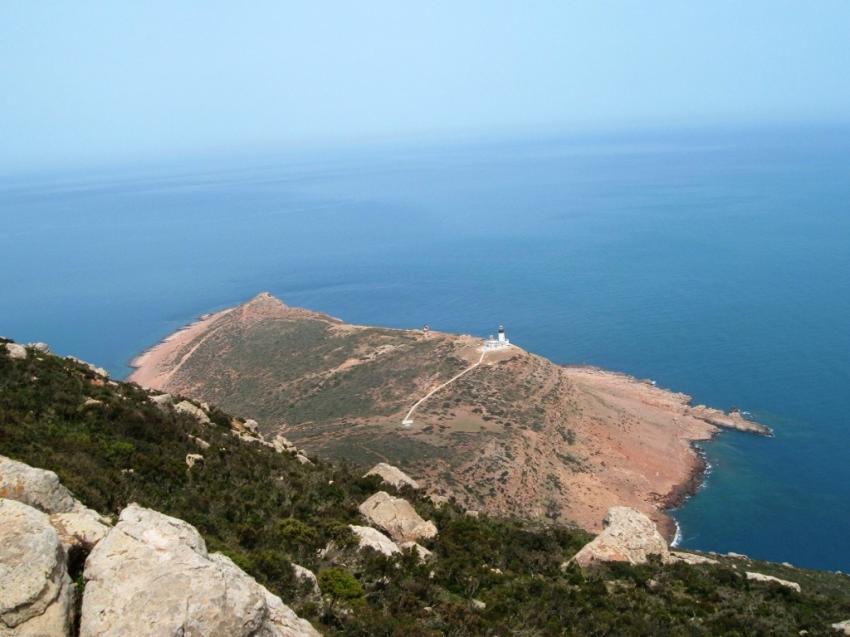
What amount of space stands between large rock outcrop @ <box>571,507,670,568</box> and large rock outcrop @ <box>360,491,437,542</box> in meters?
5.18

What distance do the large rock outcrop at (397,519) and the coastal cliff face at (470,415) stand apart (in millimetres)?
23404

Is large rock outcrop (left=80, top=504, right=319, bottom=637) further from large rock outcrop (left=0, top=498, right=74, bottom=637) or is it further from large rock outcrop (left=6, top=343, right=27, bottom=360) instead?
large rock outcrop (left=6, top=343, right=27, bottom=360)

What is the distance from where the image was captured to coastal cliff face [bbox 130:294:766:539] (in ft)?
162

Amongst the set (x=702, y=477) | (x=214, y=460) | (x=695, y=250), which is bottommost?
(x=702, y=477)

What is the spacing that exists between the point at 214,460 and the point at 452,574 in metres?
9.35

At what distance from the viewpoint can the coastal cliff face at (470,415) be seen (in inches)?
1948

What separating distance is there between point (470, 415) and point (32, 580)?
4988cm

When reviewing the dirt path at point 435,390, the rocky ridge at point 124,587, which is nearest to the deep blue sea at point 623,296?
the dirt path at point 435,390

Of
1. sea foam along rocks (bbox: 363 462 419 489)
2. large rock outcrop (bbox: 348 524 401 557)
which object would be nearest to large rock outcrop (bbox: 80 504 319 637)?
large rock outcrop (bbox: 348 524 401 557)

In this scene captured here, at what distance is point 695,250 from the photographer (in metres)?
143

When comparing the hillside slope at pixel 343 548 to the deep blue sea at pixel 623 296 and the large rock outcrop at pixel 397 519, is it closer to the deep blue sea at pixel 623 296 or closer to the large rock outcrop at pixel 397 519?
the large rock outcrop at pixel 397 519

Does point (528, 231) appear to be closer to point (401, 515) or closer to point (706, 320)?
point (706, 320)

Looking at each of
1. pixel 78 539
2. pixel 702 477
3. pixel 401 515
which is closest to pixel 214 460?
pixel 401 515

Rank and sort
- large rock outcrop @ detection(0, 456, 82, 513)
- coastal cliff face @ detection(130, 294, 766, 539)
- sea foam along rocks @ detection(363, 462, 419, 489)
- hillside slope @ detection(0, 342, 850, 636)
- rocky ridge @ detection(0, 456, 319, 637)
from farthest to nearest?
1. coastal cliff face @ detection(130, 294, 766, 539)
2. sea foam along rocks @ detection(363, 462, 419, 489)
3. hillside slope @ detection(0, 342, 850, 636)
4. large rock outcrop @ detection(0, 456, 82, 513)
5. rocky ridge @ detection(0, 456, 319, 637)
